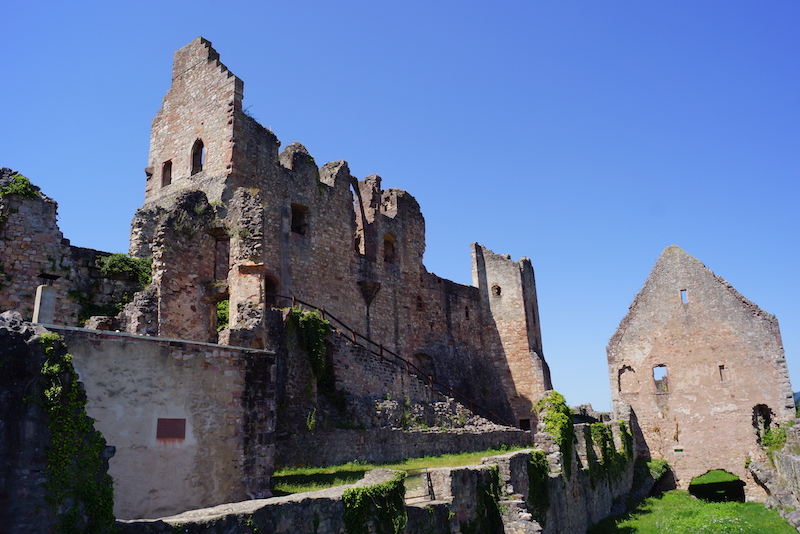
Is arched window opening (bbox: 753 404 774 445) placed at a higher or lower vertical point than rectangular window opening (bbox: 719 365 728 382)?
lower

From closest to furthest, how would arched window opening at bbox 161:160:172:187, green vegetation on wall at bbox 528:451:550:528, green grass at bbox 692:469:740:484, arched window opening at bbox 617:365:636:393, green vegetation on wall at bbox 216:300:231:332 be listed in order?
1. green vegetation on wall at bbox 528:451:550:528
2. green vegetation on wall at bbox 216:300:231:332
3. arched window opening at bbox 161:160:172:187
4. green grass at bbox 692:469:740:484
5. arched window opening at bbox 617:365:636:393

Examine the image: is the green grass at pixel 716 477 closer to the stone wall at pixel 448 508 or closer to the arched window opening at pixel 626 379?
the arched window opening at pixel 626 379

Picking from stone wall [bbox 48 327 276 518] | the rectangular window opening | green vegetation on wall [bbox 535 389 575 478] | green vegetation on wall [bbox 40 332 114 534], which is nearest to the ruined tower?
the rectangular window opening

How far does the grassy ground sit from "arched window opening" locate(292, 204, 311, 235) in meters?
10.7

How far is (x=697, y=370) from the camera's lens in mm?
28266

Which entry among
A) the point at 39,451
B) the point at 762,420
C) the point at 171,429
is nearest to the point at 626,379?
the point at 762,420

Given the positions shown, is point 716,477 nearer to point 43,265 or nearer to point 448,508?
point 448,508

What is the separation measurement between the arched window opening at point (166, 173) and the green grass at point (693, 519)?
1899 cm

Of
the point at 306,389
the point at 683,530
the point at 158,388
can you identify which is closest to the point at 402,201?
the point at 306,389

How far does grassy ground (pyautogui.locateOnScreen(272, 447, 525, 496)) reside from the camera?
39.1 ft

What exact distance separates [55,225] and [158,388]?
33.7 feet

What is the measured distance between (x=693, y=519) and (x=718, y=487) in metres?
11.3

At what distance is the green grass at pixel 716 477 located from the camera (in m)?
26.6

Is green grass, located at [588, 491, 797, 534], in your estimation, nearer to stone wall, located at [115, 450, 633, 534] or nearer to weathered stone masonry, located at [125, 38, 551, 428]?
stone wall, located at [115, 450, 633, 534]
